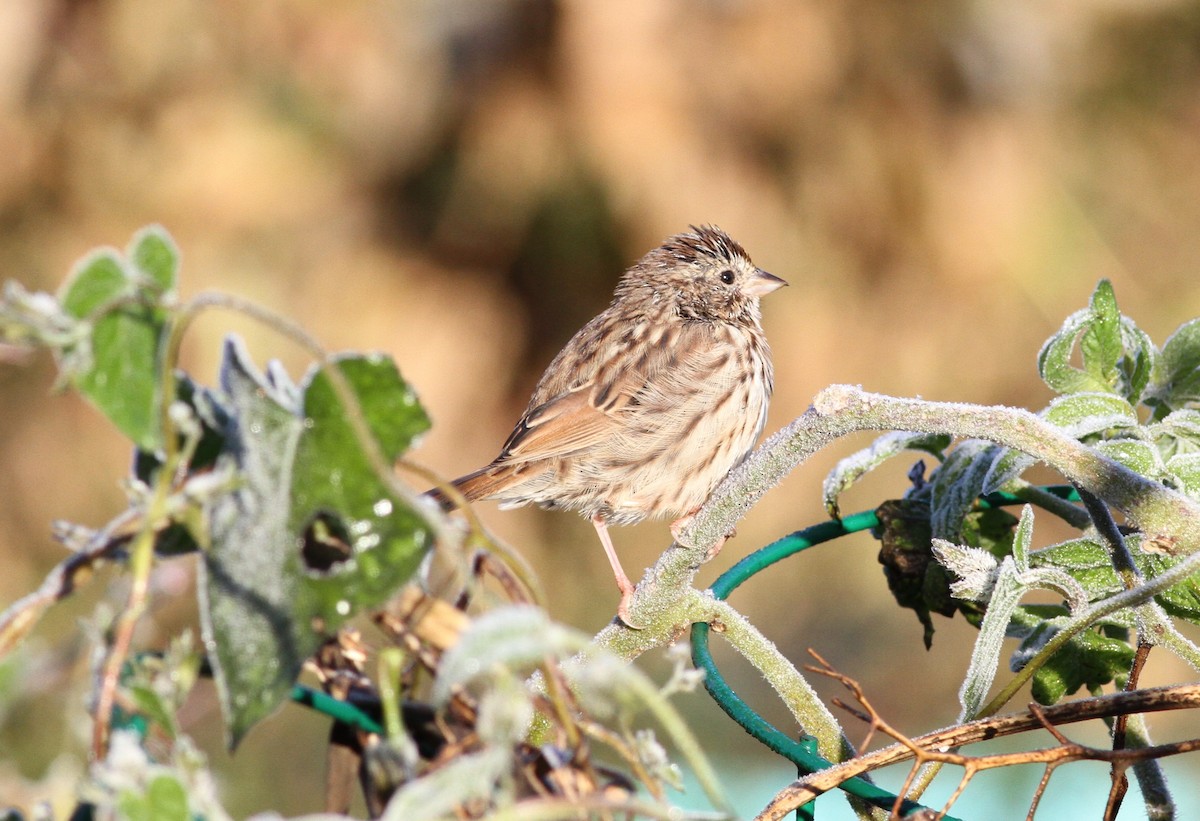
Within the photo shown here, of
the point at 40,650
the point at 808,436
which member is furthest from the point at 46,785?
the point at 808,436

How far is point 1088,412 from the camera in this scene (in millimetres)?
1280

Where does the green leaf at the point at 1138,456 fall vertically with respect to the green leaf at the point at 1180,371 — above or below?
below

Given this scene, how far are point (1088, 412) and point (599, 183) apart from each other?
2932mm

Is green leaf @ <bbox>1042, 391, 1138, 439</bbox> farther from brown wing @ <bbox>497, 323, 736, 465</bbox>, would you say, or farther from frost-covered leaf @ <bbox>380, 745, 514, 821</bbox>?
brown wing @ <bbox>497, 323, 736, 465</bbox>

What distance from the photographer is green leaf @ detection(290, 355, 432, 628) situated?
62 centimetres

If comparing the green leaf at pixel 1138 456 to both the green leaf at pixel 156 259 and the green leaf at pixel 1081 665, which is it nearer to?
the green leaf at pixel 1081 665

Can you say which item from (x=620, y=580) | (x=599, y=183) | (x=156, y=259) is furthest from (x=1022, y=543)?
(x=599, y=183)

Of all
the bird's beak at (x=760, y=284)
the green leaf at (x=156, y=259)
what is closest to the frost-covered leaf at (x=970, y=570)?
the green leaf at (x=156, y=259)

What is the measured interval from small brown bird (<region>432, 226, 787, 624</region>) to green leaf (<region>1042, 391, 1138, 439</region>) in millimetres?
1111

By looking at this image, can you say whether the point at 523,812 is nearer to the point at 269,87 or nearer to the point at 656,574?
the point at 656,574

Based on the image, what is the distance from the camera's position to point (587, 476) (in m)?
2.46

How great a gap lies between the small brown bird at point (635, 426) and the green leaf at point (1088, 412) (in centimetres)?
111

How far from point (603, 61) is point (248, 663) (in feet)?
12.0

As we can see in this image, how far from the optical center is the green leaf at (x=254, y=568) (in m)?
0.61
